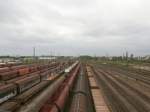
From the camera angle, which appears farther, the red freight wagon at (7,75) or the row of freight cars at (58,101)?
the red freight wagon at (7,75)

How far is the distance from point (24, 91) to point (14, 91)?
14.9 feet

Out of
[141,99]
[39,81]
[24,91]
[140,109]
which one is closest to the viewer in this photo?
[140,109]

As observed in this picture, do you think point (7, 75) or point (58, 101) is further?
point (7, 75)

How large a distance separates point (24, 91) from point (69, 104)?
27.9 ft

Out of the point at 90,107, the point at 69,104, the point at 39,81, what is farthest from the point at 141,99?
the point at 39,81

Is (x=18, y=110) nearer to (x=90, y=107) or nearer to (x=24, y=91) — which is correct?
(x=90, y=107)

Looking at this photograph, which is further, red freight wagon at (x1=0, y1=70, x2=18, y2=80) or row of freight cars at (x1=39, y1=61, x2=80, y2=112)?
red freight wagon at (x1=0, y1=70, x2=18, y2=80)

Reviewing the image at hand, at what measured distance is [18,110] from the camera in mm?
19859

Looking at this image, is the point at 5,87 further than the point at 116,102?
No

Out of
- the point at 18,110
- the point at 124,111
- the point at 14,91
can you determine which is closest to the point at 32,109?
the point at 18,110

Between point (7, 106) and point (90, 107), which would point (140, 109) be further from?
point (7, 106)

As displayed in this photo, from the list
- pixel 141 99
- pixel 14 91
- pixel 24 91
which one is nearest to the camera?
pixel 14 91

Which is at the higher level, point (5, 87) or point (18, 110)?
point (5, 87)

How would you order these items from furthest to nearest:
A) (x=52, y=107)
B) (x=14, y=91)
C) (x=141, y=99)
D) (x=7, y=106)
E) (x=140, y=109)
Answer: (x=141, y=99) → (x=14, y=91) → (x=140, y=109) → (x=7, y=106) → (x=52, y=107)
